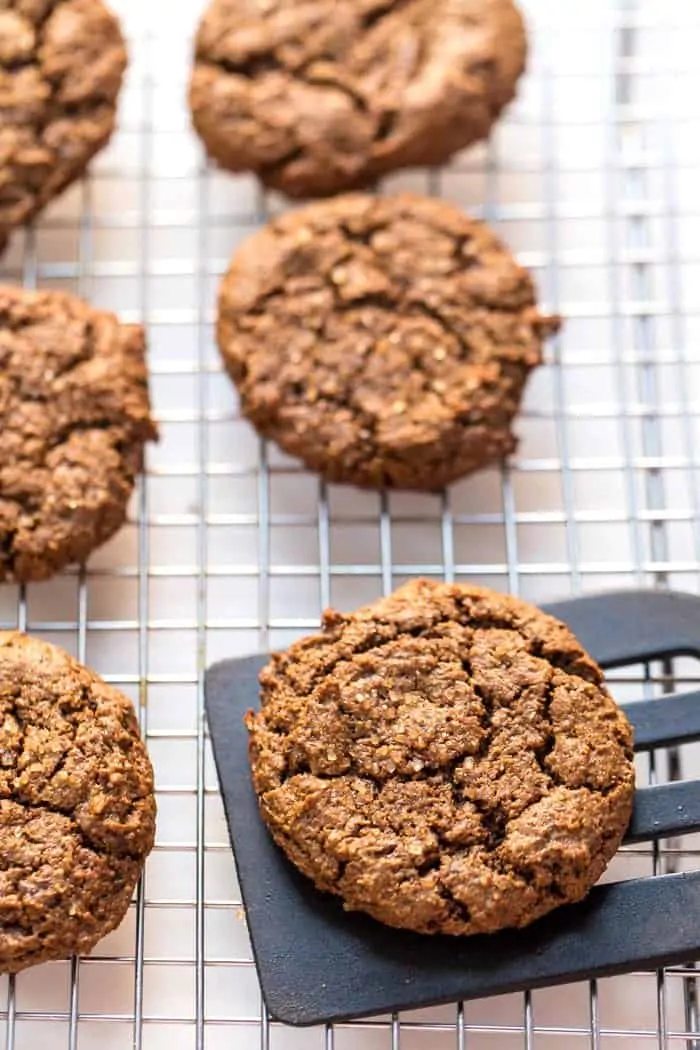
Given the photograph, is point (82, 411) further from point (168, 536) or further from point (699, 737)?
point (699, 737)

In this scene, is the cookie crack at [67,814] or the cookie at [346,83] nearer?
the cookie crack at [67,814]

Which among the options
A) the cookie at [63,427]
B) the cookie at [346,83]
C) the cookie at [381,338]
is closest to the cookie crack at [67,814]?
the cookie at [63,427]

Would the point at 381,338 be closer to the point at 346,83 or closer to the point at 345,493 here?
the point at 345,493

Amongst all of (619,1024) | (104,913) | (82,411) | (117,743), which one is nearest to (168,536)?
(82,411)

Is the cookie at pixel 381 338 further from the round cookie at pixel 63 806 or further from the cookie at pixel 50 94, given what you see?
the round cookie at pixel 63 806

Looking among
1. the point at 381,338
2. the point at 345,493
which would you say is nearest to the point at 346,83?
the point at 381,338

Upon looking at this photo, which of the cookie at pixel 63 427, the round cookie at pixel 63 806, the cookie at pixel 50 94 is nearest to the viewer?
the round cookie at pixel 63 806
